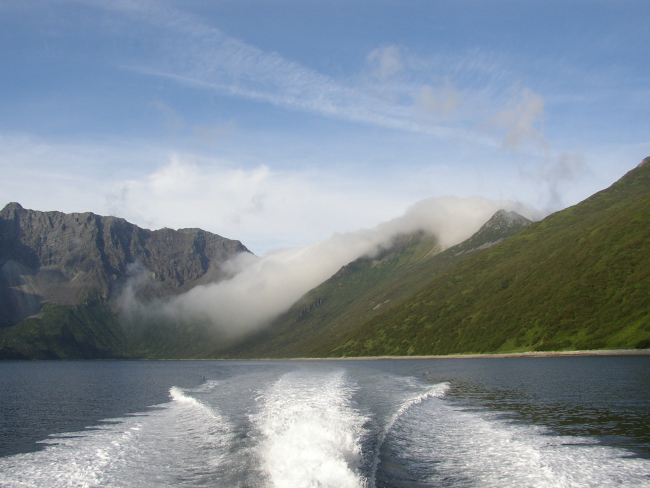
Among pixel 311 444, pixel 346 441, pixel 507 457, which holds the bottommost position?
pixel 507 457

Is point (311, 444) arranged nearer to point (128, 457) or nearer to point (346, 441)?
point (346, 441)

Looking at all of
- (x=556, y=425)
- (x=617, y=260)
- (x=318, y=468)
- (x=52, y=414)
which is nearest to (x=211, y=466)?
(x=318, y=468)

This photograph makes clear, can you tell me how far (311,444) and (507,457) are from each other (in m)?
13.0

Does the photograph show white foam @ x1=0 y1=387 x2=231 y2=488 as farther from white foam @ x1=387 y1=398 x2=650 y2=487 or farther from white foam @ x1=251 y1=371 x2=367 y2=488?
white foam @ x1=387 y1=398 x2=650 y2=487

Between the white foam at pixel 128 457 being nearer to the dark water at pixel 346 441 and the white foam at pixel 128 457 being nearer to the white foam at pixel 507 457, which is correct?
the dark water at pixel 346 441

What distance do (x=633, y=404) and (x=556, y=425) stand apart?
14.5 metres

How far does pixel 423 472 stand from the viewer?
25656 mm

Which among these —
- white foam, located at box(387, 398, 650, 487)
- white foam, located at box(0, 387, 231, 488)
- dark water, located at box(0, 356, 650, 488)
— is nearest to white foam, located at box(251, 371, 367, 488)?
dark water, located at box(0, 356, 650, 488)

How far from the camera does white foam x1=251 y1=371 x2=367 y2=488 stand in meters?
24.0

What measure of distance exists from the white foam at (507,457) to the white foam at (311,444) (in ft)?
13.3

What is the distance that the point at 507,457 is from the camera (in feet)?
91.7

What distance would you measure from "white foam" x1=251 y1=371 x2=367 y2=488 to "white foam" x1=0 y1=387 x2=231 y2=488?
12.7 ft

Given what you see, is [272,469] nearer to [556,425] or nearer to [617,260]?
[556,425]

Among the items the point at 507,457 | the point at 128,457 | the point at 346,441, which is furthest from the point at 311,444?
the point at 128,457
